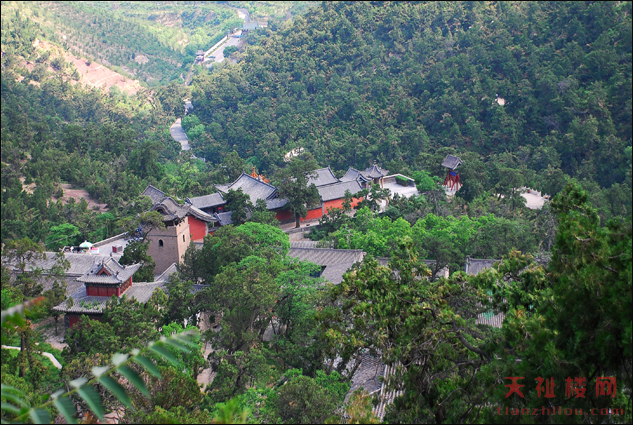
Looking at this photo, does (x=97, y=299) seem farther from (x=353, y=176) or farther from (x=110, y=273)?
(x=353, y=176)

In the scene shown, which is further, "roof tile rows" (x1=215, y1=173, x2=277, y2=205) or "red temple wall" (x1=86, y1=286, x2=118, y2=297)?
"roof tile rows" (x1=215, y1=173, x2=277, y2=205)

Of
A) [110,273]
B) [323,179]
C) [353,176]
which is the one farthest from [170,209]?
[353,176]

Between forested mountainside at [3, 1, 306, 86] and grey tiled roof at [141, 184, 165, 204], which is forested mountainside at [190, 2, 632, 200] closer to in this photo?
grey tiled roof at [141, 184, 165, 204]

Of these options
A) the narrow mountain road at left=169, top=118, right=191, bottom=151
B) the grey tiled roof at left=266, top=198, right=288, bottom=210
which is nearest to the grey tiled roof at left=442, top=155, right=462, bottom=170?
the grey tiled roof at left=266, top=198, right=288, bottom=210

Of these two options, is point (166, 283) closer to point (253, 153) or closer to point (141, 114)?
point (253, 153)

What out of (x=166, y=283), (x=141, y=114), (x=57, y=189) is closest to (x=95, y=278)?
(x=166, y=283)

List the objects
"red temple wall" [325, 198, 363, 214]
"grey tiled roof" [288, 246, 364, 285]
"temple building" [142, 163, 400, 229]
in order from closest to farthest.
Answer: "grey tiled roof" [288, 246, 364, 285], "temple building" [142, 163, 400, 229], "red temple wall" [325, 198, 363, 214]

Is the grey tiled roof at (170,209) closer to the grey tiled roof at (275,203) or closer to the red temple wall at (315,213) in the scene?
the grey tiled roof at (275,203)
